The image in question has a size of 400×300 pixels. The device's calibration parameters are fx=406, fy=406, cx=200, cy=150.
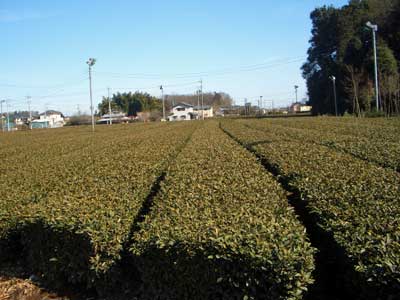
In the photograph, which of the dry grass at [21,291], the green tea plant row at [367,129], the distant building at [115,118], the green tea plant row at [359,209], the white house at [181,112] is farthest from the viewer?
the white house at [181,112]

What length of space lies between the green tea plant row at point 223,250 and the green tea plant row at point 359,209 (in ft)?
1.39

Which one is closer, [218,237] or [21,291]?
[218,237]

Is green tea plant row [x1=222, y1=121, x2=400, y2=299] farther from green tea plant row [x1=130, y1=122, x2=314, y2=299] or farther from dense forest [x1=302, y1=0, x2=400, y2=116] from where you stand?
dense forest [x1=302, y1=0, x2=400, y2=116]

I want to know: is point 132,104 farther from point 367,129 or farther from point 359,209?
point 359,209

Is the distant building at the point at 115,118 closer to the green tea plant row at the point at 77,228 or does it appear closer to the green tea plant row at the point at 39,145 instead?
the green tea plant row at the point at 39,145

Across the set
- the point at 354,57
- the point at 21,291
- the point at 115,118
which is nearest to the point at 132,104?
the point at 115,118

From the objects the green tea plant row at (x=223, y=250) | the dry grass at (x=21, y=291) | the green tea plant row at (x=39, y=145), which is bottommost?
the dry grass at (x=21, y=291)

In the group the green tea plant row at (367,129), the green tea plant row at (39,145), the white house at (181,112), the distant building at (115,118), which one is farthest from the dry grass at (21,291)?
the white house at (181,112)

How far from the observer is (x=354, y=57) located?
49656mm

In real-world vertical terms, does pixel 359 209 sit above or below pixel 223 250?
above

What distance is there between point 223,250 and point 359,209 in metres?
2.06

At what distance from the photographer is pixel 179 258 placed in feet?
13.6

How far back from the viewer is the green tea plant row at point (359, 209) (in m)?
3.53

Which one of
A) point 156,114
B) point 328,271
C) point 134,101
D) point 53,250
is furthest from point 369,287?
point 134,101
